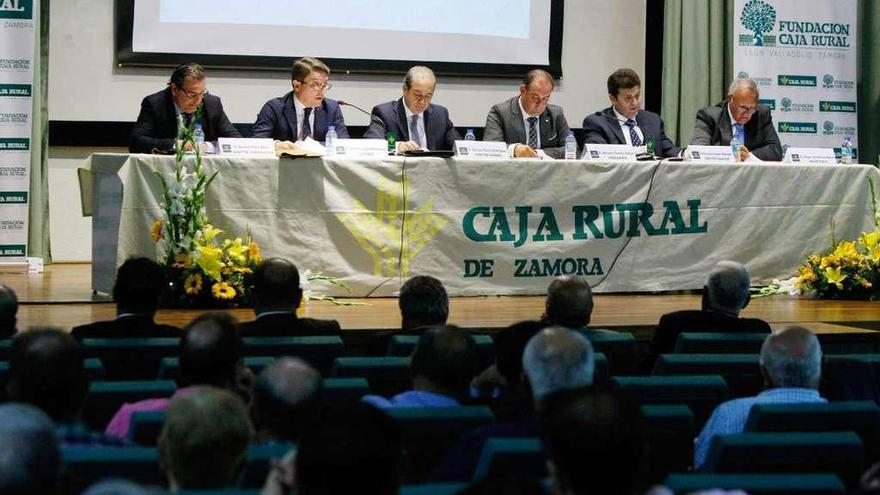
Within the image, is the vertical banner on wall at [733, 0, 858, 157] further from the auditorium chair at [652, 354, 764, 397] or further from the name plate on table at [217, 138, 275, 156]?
the auditorium chair at [652, 354, 764, 397]

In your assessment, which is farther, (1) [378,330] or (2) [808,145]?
(2) [808,145]

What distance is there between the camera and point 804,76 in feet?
30.2

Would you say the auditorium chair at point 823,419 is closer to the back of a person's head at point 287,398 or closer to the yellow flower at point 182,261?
the back of a person's head at point 287,398

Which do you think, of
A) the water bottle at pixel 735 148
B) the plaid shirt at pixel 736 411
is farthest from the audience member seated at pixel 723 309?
the water bottle at pixel 735 148

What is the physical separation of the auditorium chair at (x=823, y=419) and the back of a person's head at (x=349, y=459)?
1.19 m

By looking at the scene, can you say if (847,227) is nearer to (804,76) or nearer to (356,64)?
(804,76)

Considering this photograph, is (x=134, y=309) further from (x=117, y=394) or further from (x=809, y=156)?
(x=809, y=156)

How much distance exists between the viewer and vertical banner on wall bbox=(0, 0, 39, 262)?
7.91m

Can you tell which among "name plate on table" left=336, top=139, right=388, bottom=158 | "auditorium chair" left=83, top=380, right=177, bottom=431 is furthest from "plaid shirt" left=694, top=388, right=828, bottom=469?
"name plate on table" left=336, top=139, right=388, bottom=158

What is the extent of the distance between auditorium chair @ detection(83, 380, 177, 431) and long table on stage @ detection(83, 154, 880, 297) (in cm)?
315

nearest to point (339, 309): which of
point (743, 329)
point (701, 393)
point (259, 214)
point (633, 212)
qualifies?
point (259, 214)

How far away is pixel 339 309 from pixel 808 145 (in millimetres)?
4658

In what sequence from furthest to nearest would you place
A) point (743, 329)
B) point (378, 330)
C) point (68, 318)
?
1. point (68, 318)
2. point (378, 330)
3. point (743, 329)

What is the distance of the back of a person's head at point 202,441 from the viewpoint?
1.96 m
